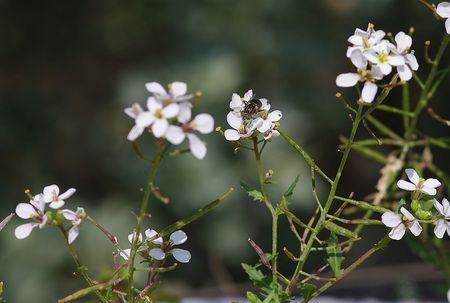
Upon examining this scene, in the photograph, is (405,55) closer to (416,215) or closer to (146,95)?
(416,215)

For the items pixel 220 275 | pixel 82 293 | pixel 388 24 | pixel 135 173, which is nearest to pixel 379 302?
pixel 82 293

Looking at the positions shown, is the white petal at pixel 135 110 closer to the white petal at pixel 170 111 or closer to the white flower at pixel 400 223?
the white petal at pixel 170 111

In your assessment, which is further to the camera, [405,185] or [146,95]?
[146,95]

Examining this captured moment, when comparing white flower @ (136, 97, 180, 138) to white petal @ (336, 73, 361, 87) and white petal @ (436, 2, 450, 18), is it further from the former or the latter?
white petal @ (436, 2, 450, 18)

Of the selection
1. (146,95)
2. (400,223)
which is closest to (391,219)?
(400,223)

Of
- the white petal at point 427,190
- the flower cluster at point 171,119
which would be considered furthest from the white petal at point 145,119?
the white petal at point 427,190

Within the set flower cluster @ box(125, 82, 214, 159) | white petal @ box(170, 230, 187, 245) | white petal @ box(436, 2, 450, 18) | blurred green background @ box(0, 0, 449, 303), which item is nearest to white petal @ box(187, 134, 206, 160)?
flower cluster @ box(125, 82, 214, 159)
